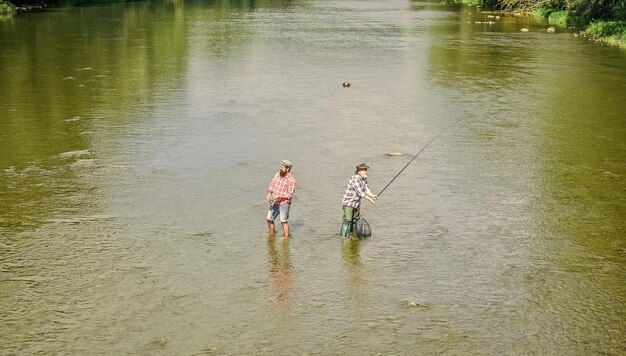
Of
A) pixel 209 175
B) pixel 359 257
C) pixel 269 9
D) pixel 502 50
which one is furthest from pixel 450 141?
pixel 269 9

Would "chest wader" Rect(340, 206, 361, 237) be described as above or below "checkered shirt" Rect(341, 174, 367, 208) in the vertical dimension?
below

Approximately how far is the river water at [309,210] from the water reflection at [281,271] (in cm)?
5

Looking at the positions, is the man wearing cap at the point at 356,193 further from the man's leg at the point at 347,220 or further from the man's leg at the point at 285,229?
the man's leg at the point at 285,229

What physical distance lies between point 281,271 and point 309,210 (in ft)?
11.0

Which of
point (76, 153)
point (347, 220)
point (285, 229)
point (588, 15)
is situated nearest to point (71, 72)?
point (76, 153)

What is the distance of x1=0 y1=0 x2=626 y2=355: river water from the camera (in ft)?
36.7

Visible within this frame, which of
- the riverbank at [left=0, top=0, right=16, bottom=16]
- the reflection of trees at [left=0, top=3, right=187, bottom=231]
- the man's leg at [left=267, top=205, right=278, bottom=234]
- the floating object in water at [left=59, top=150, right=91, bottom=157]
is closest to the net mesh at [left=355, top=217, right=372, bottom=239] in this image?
the man's leg at [left=267, top=205, right=278, bottom=234]

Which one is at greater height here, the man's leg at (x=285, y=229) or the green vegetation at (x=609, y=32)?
the green vegetation at (x=609, y=32)

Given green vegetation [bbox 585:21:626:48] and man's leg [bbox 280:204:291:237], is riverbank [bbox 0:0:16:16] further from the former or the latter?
man's leg [bbox 280:204:291:237]

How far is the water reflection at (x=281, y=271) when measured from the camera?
39.9 feet

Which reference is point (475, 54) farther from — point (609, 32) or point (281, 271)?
point (281, 271)

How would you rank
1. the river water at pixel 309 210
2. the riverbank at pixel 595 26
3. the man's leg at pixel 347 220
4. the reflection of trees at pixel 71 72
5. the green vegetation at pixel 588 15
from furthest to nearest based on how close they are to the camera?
1. the green vegetation at pixel 588 15
2. the riverbank at pixel 595 26
3. the reflection of trees at pixel 71 72
4. the man's leg at pixel 347 220
5. the river water at pixel 309 210

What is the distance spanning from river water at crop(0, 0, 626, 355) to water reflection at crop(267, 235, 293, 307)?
51mm

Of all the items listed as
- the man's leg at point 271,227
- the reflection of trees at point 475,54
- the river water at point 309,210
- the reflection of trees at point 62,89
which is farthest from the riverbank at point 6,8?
the man's leg at point 271,227
